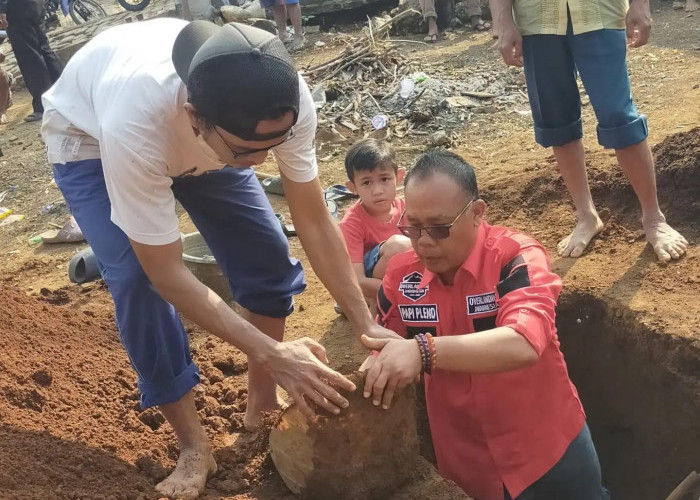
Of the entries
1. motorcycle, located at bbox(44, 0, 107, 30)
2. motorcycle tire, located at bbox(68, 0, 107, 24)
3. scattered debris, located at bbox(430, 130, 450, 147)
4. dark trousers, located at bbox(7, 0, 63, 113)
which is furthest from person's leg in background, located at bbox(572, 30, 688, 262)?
motorcycle tire, located at bbox(68, 0, 107, 24)

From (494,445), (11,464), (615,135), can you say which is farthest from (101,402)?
(615,135)

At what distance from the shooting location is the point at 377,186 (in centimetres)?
421

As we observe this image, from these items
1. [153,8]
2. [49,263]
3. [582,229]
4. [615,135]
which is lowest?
[153,8]

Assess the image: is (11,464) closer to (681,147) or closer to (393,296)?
(393,296)

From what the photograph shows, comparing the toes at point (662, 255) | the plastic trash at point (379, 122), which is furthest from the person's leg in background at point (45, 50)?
the toes at point (662, 255)

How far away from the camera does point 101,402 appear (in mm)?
3553

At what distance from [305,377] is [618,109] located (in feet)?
7.07

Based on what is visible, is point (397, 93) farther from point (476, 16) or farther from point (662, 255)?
point (662, 255)

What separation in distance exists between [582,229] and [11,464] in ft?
9.63

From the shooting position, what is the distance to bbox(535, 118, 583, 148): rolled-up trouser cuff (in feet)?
13.1

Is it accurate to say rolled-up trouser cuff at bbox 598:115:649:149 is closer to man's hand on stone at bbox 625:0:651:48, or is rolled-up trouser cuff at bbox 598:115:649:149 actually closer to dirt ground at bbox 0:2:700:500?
man's hand on stone at bbox 625:0:651:48

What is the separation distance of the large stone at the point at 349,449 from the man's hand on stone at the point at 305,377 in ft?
0.27

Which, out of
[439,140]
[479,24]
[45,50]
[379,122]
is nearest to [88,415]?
[439,140]

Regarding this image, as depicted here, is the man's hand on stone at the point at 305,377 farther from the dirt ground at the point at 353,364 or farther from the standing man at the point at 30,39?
the standing man at the point at 30,39
